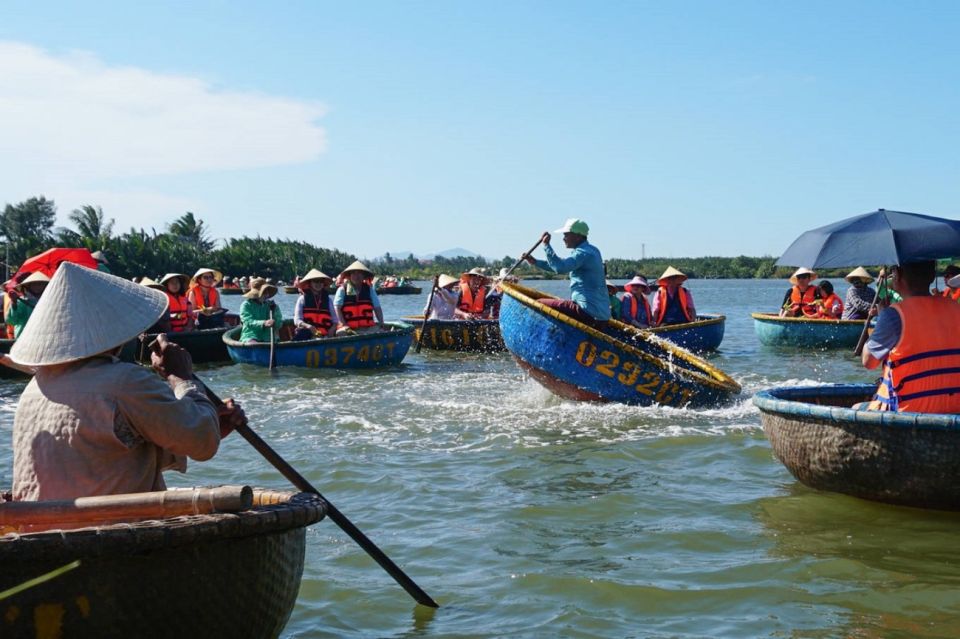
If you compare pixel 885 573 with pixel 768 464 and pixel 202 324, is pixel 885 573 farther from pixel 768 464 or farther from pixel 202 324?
pixel 202 324

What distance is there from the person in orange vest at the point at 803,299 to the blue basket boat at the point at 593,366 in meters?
9.69

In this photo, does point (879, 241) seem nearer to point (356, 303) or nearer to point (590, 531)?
point (590, 531)

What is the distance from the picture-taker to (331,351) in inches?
583

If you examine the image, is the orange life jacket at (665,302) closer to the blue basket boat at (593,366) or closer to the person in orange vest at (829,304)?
the person in orange vest at (829,304)

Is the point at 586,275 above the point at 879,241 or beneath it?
beneath

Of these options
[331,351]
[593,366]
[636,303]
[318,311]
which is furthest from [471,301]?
[593,366]

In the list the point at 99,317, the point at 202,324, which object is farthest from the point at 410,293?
the point at 99,317

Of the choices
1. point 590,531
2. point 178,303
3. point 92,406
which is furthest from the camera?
point 178,303

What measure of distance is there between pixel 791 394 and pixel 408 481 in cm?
274

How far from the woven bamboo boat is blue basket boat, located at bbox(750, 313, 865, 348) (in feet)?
16.4

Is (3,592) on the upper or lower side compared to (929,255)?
lower

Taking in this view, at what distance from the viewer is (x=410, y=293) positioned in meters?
59.8

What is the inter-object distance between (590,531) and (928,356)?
214cm

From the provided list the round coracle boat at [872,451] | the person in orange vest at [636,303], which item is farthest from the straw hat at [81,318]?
the person in orange vest at [636,303]
